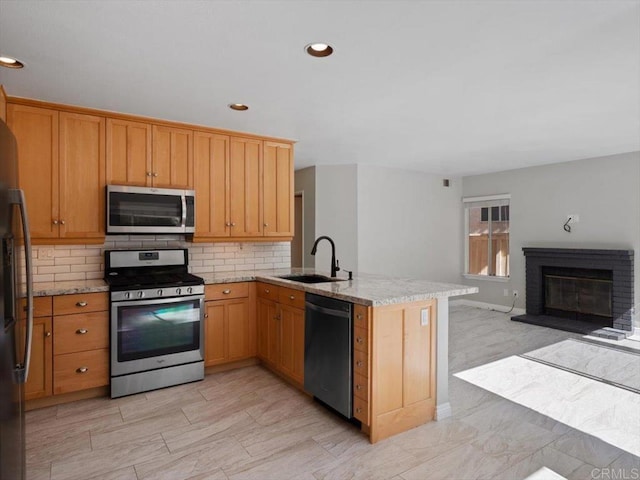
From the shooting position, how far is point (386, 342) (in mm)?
2490

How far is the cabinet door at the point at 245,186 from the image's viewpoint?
4078 mm

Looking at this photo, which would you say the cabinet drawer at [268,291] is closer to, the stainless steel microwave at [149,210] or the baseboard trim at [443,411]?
the stainless steel microwave at [149,210]

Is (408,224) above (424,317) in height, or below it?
above

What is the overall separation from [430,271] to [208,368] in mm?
4413

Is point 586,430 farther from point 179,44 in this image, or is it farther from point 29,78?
point 29,78

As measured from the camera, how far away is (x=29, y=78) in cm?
267

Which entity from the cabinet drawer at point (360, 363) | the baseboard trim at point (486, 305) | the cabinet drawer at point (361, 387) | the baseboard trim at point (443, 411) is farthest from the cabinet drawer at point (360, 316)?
the baseboard trim at point (486, 305)

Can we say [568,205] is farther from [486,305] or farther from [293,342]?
[293,342]

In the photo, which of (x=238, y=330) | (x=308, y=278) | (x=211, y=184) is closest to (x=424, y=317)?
(x=308, y=278)

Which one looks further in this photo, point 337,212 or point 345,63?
point 337,212

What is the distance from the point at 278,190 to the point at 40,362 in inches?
105

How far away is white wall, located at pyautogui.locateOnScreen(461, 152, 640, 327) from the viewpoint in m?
5.13

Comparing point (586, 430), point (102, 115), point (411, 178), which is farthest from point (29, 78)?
point (411, 178)

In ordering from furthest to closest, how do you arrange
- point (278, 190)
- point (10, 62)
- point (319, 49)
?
point (278, 190) → point (10, 62) → point (319, 49)
